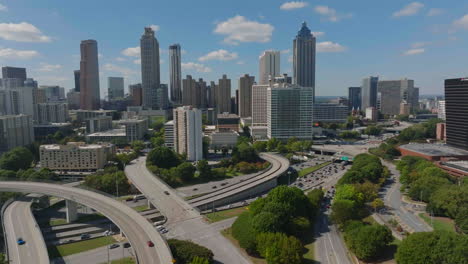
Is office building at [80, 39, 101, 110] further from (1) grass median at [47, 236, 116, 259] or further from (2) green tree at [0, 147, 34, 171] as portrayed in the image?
(1) grass median at [47, 236, 116, 259]

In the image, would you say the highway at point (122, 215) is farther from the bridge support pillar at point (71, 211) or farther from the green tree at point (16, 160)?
the green tree at point (16, 160)

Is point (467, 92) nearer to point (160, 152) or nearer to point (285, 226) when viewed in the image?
point (285, 226)

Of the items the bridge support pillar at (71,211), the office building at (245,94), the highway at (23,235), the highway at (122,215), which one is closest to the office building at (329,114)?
the office building at (245,94)

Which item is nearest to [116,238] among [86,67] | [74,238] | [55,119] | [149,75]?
[74,238]

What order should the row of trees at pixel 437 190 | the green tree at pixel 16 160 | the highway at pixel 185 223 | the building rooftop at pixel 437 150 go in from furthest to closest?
the building rooftop at pixel 437 150, the green tree at pixel 16 160, the row of trees at pixel 437 190, the highway at pixel 185 223

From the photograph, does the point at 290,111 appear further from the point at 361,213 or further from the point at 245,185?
the point at 361,213
